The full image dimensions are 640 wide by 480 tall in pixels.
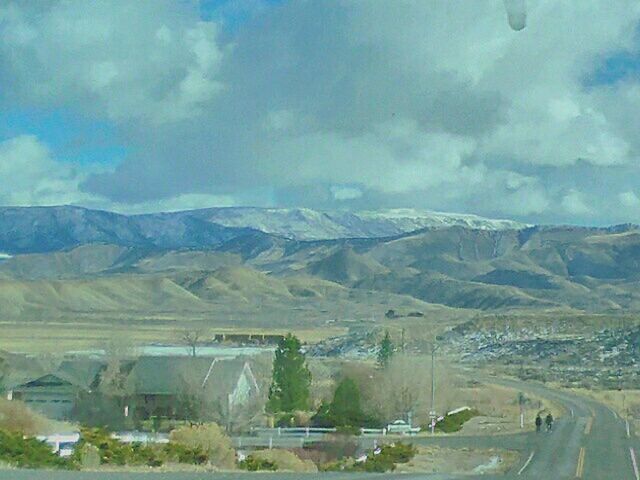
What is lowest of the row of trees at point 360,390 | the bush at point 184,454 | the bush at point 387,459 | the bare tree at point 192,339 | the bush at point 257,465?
the bush at point 387,459

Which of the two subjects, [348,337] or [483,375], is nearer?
[483,375]

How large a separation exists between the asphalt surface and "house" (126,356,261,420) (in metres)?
10.2

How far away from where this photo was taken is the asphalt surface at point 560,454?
23.1m

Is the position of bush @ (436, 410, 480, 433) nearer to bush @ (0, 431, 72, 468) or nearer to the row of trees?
the row of trees

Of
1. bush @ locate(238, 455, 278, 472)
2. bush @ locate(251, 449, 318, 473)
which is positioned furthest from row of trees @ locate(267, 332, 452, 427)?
bush @ locate(238, 455, 278, 472)

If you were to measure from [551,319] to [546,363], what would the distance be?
38813 millimetres

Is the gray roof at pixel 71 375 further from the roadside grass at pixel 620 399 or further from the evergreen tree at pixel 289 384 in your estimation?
the roadside grass at pixel 620 399

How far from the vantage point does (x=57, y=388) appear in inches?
2299

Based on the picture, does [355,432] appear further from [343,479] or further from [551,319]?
[551,319]

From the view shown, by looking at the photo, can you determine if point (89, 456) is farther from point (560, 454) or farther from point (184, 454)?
point (560, 454)

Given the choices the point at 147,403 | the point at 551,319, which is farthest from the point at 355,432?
the point at 551,319

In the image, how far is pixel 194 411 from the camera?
2162 inches

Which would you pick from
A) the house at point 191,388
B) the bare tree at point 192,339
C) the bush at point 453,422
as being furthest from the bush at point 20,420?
the bare tree at point 192,339

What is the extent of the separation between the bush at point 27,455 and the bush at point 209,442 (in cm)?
570
